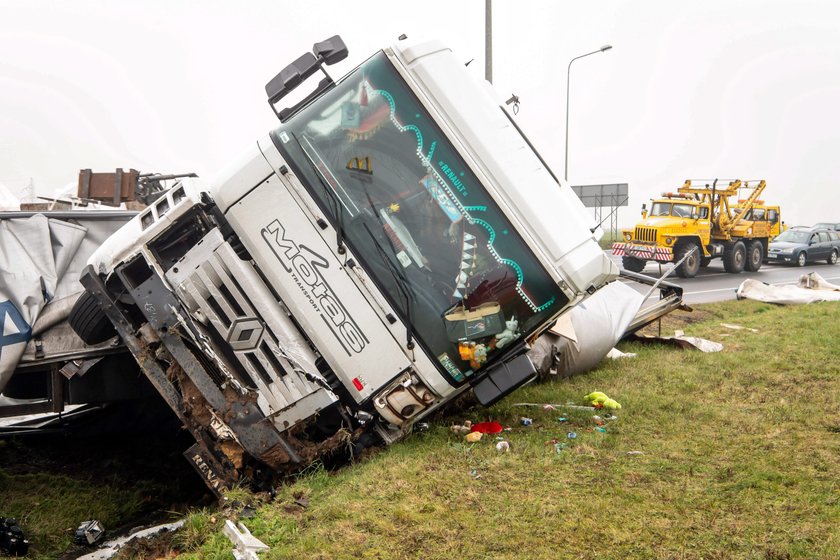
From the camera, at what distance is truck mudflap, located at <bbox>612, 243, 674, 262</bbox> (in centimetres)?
2189

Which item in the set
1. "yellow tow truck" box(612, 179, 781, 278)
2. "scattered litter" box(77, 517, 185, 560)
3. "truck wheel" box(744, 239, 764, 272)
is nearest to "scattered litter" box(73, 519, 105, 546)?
"scattered litter" box(77, 517, 185, 560)

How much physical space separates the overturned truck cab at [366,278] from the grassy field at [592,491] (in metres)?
0.42

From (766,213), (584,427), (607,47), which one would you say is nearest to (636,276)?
(584,427)

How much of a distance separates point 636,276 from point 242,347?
555 centimetres

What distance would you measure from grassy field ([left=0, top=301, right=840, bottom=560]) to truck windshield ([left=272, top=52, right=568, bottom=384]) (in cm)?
72

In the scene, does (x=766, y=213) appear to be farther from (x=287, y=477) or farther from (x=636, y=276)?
(x=287, y=477)

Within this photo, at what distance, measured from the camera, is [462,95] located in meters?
4.59

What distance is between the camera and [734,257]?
24.0m

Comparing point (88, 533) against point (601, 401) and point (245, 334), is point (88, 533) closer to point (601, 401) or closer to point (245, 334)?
point (245, 334)

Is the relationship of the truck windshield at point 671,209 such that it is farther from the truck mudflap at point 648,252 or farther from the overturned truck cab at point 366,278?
the overturned truck cab at point 366,278

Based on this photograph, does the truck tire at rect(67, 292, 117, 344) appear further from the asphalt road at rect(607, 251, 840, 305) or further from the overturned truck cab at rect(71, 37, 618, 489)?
the asphalt road at rect(607, 251, 840, 305)

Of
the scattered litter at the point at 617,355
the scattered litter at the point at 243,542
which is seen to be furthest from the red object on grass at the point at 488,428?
the scattered litter at the point at 617,355

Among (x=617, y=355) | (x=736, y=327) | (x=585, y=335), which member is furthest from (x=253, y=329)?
(x=736, y=327)

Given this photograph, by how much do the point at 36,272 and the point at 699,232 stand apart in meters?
20.5
